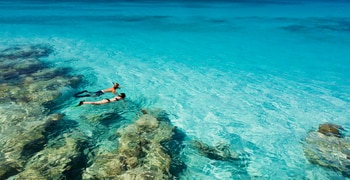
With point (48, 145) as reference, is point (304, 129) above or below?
below

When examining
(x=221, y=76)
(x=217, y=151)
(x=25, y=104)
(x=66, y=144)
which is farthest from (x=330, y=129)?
(x=25, y=104)

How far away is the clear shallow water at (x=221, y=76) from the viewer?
1003 centimetres

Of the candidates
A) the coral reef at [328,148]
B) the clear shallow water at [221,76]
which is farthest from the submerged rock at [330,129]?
the clear shallow water at [221,76]

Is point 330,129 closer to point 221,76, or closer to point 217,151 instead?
point 217,151

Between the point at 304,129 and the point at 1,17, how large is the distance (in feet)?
132

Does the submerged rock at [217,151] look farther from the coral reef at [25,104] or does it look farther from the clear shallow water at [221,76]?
the coral reef at [25,104]

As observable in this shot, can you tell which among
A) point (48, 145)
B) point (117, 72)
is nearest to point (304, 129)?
point (48, 145)

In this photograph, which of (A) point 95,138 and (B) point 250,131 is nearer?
(A) point 95,138

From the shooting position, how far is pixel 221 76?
1742 centimetres

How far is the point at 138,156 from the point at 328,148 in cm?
647

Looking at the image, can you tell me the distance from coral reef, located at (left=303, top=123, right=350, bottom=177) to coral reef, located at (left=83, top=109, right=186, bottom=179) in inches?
194

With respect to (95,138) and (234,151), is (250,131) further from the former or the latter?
(95,138)

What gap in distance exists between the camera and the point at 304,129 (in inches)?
440

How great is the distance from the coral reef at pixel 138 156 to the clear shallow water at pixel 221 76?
799 millimetres
